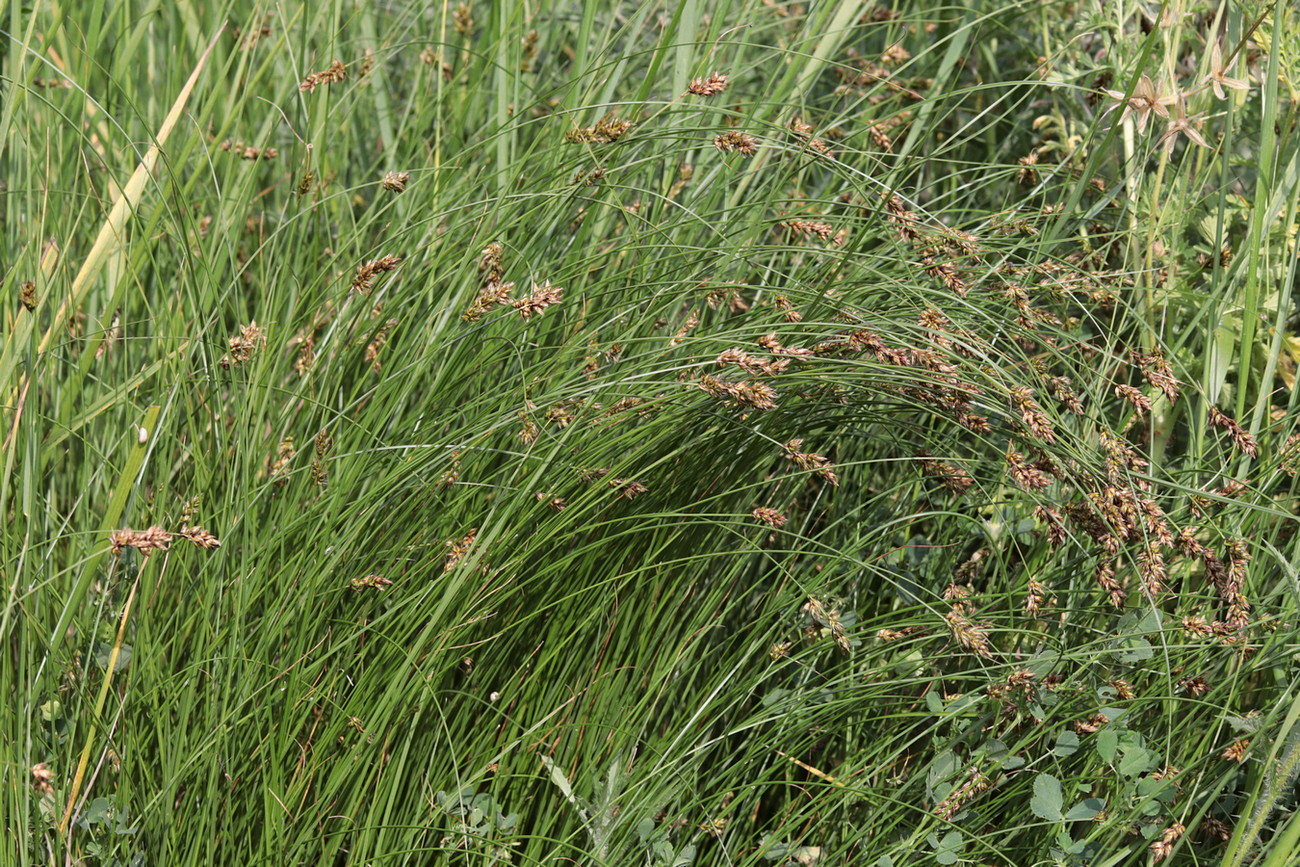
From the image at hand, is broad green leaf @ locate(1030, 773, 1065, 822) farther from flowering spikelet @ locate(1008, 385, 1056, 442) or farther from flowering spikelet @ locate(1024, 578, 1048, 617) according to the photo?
flowering spikelet @ locate(1008, 385, 1056, 442)

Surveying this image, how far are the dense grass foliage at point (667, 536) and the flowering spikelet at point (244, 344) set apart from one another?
0.14 feet

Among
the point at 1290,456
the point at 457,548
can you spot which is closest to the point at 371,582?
the point at 457,548

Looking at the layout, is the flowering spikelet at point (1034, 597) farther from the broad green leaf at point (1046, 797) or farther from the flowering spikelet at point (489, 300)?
the flowering spikelet at point (489, 300)

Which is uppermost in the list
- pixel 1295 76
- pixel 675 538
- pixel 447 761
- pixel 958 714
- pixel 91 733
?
pixel 1295 76

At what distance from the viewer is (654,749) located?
1.51 m

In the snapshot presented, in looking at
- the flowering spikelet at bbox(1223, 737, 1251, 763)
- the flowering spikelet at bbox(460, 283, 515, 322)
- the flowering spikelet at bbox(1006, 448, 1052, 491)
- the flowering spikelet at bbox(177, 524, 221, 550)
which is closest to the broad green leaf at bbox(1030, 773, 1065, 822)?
the flowering spikelet at bbox(1223, 737, 1251, 763)

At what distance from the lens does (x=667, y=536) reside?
1.72 m

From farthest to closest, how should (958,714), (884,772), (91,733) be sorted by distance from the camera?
(884,772) → (958,714) → (91,733)

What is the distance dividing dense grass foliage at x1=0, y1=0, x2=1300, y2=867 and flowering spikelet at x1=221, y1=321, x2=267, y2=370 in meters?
0.04

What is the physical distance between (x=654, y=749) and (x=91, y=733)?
2.39 feet

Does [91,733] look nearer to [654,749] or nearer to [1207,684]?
[654,749]

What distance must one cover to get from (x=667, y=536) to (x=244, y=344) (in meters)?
0.67

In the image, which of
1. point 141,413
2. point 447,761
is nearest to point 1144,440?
point 447,761

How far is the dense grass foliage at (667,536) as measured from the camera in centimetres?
148
